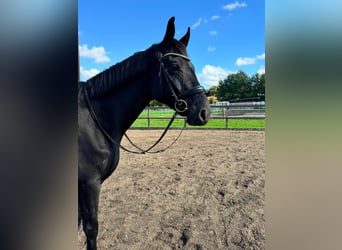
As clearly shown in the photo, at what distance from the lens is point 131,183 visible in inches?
171

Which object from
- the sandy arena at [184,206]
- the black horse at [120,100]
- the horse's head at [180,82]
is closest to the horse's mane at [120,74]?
the black horse at [120,100]

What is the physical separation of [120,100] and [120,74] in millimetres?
226

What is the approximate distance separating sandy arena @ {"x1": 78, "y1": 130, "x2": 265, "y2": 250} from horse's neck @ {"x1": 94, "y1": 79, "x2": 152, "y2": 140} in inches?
50.0

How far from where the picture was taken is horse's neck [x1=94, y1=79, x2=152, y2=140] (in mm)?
2061

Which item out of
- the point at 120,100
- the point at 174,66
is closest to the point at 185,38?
the point at 174,66

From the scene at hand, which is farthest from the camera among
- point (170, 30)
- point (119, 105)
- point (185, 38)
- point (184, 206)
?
point (184, 206)

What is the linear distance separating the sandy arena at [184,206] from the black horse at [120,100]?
805 millimetres

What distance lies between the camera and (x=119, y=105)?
2080 millimetres

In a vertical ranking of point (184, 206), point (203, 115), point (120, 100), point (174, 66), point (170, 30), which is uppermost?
point (170, 30)

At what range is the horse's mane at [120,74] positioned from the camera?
2037 mm

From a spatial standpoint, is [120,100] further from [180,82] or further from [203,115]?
[203,115]
